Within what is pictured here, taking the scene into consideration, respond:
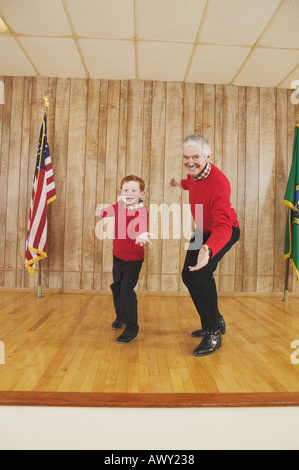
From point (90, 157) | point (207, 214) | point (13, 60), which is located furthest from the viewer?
point (90, 157)

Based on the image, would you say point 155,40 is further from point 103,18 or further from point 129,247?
point 129,247

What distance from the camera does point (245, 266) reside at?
4.33 meters

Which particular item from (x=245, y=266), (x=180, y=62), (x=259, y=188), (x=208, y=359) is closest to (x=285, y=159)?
(x=259, y=188)

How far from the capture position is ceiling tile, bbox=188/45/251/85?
3.57m

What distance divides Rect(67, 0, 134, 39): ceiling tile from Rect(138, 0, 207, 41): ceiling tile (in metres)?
0.11

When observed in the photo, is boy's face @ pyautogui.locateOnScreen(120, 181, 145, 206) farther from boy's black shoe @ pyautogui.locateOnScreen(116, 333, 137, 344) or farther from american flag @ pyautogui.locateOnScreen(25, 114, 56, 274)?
american flag @ pyautogui.locateOnScreen(25, 114, 56, 274)

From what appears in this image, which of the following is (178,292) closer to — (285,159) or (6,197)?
(285,159)

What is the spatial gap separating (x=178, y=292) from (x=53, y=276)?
59.7 inches

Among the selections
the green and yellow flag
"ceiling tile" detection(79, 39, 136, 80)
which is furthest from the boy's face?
the green and yellow flag

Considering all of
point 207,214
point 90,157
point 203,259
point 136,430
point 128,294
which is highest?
point 90,157

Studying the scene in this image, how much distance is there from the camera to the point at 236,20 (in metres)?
3.08

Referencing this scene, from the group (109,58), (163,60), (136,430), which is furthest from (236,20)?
(136,430)

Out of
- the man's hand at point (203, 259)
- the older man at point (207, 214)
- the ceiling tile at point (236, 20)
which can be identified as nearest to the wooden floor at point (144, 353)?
the older man at point (207, 214)

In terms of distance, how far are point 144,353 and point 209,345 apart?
396 millimetres
